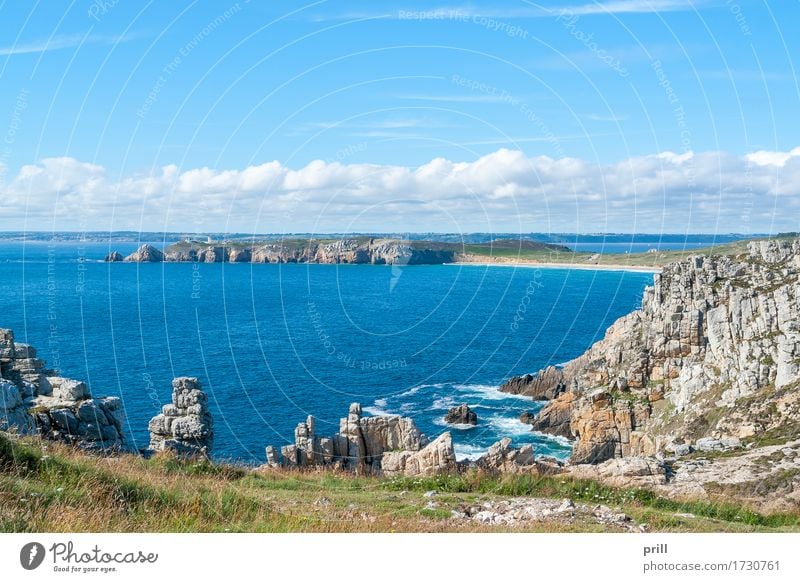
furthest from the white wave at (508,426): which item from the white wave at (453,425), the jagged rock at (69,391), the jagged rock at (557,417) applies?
the jagged rock at (69,391)

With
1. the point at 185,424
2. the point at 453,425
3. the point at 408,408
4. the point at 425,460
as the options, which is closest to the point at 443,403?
the point at 408,408

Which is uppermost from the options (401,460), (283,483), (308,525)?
(308,525)

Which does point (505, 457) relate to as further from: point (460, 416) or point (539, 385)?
point (539, 385)

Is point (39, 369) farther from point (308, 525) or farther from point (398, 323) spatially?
point (398, 323)

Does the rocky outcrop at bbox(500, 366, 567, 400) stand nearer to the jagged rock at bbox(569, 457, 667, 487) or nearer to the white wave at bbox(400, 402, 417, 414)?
the white wave at bbox(400, 402, 417, 414)

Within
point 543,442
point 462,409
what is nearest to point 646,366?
point 543,442
